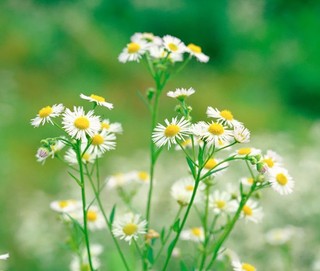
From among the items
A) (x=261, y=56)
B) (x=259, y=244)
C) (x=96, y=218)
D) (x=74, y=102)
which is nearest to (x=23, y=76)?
(x=74, y=102)

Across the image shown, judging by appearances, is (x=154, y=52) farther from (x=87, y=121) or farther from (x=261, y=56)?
(x=261, y=56)

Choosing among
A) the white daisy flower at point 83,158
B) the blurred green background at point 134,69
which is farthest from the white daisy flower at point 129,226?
the blurred green background at point 134,69

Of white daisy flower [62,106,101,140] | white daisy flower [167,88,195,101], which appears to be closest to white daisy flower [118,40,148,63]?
white daisy flower [167,88,195,101]

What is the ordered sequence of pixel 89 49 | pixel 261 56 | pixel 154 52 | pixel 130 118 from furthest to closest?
pixel 261 56 < pixel 89 49 < pixel 130 118 < pixel 154 52

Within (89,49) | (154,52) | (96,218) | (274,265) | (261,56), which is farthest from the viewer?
(261,56)

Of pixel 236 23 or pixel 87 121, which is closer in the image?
pixel 87 121

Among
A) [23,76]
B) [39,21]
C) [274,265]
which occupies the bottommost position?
[274,265]

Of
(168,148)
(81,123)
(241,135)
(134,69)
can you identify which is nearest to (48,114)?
(81,123)

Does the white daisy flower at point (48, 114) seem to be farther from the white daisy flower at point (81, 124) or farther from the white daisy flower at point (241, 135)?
the white daisy flower at point (241, 135)
